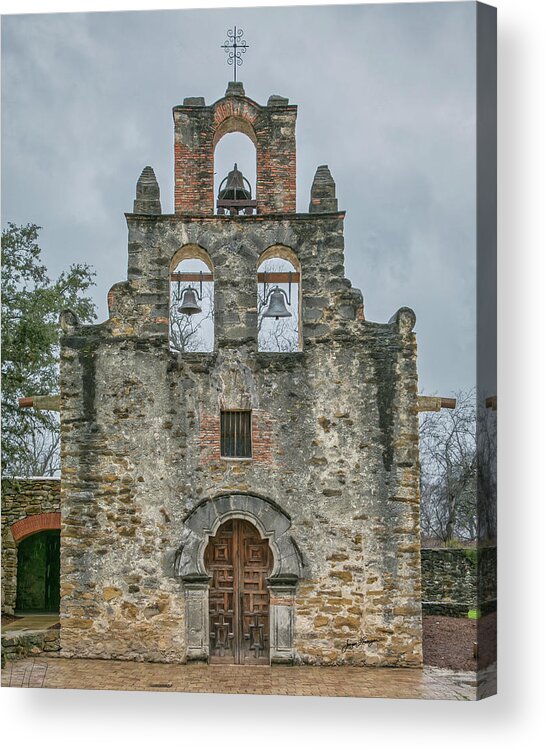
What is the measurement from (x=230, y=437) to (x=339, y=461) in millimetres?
1351

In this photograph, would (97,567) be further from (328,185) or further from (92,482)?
(328,185)

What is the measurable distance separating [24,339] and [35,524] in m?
3.73

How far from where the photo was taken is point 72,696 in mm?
8859

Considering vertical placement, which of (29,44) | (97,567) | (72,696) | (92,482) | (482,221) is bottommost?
(72,696)

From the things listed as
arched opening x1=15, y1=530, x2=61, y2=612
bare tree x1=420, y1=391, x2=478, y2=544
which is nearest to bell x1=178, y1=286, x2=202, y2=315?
bare tree x1=420, y1=391, x2=478, y2=544

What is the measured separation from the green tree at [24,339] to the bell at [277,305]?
3.11 metres

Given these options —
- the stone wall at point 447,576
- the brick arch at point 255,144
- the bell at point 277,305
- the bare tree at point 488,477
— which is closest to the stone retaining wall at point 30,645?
the bell at point 277,305

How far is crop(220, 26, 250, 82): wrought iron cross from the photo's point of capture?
890cm

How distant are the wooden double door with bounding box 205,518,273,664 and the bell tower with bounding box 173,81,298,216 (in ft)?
13.0

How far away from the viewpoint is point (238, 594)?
9.69 meters

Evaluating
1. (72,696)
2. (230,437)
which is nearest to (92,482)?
(230,437)

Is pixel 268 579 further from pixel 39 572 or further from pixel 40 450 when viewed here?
pixel 40 450

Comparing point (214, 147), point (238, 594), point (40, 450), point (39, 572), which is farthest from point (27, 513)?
point (214, 147)

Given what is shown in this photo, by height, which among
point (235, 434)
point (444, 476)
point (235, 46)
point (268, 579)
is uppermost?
point (235, 46)
